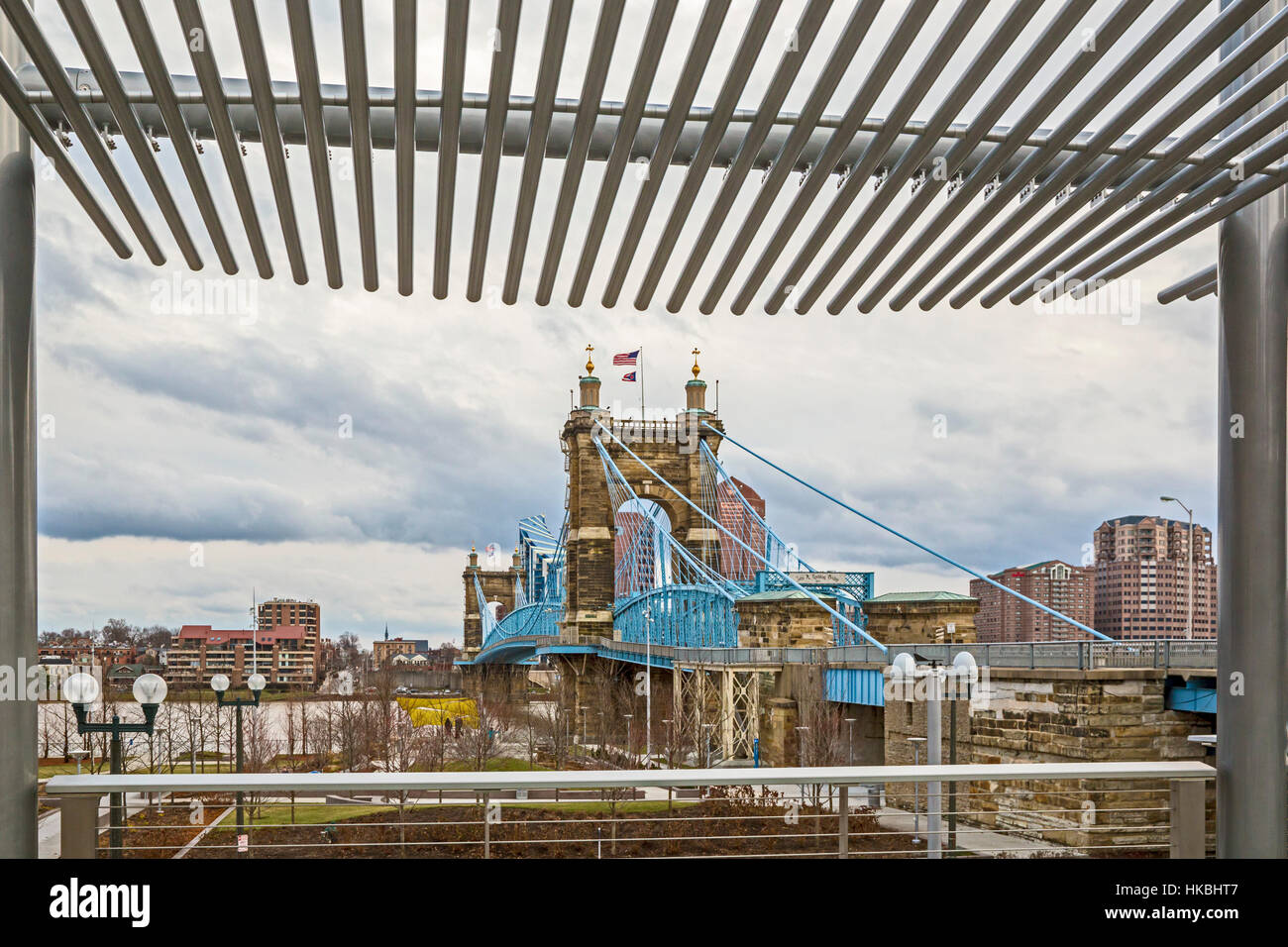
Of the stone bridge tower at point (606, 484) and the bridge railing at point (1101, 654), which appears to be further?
the stone bridge tower at point (606, 484)

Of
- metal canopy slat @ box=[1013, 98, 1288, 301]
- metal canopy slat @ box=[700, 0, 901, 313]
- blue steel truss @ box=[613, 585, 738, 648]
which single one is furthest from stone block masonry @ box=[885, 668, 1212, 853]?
blue steel truss @ box=[613, 585, 738, 648]

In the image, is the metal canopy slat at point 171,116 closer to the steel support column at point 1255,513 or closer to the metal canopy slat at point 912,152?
the metal canopy slat at point 912,152

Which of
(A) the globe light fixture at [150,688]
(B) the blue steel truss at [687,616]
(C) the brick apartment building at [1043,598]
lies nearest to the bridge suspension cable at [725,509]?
(B) the blue steel truss at [687,616]

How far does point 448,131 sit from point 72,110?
2.32 ft

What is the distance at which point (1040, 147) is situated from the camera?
2213 millimetres

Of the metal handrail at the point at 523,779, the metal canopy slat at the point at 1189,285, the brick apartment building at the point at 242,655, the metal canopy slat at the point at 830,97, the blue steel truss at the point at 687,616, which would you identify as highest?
the metal canopy slat at the point at 830,97

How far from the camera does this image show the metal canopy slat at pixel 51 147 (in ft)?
6.49

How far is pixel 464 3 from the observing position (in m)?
1.66

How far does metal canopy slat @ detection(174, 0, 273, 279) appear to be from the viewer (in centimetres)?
171

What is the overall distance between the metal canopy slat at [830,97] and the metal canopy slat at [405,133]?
723 millimetres

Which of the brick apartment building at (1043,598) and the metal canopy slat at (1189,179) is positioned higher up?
the metal canopy slat at (1189,179)

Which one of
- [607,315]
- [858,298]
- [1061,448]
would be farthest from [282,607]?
[858,298]

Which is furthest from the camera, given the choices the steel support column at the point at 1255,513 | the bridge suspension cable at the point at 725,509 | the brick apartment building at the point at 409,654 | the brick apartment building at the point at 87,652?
the brick apartment building at the point at 409,654
